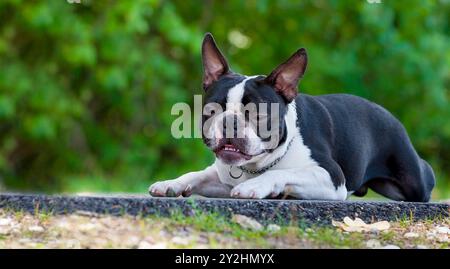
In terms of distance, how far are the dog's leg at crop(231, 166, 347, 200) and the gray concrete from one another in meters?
0.31

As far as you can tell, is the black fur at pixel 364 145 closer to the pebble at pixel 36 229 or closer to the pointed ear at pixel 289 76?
the pointed ear at pixel 289 76

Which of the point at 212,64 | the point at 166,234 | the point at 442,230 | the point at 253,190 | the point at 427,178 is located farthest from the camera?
the point at 427,178

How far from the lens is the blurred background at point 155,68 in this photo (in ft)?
38.7

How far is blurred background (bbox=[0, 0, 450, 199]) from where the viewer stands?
11.8 meters

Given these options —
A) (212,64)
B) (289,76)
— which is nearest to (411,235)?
(289,76)

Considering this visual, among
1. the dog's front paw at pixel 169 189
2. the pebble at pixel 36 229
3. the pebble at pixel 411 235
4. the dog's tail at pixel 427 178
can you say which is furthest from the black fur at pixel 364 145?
the pebble at pixel 36 229

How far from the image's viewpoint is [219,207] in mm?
4352

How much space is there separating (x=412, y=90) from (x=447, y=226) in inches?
331

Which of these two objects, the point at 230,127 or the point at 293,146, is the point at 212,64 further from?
the point at 293,146

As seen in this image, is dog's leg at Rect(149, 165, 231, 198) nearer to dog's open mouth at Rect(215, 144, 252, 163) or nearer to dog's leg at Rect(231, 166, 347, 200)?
dog's open mouth at Rect(215, 144, 252, 163)

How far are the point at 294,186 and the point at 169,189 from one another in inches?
29.8

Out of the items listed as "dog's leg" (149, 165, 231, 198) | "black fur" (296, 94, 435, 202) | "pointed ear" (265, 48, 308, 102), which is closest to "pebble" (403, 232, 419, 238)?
"black fur" (296, 94, 435, 202)

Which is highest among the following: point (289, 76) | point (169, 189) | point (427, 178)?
point (289, 76)
